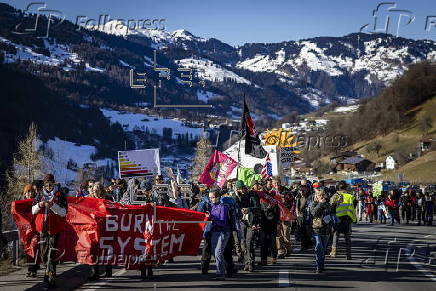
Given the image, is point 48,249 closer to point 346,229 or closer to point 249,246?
point 249,246

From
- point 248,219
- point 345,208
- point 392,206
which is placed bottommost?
point 392,206

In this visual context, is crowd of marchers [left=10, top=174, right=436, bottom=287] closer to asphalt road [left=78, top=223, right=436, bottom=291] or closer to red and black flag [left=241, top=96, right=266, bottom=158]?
asphalt road [left=78, top=223, right=436, bottom=291]

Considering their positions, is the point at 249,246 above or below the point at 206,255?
above

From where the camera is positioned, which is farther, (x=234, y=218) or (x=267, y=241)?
(x=267, y=241)

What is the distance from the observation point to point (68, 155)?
6511 inches

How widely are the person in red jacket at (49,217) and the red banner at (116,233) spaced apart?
0.48 metres

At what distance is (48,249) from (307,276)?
5.32m

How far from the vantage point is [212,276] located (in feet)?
42.4

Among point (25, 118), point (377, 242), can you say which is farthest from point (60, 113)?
point (377, 242)

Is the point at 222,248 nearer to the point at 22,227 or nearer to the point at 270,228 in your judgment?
the point at 270,228

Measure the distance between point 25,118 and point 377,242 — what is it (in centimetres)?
13364

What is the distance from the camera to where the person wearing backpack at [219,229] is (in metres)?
12.4

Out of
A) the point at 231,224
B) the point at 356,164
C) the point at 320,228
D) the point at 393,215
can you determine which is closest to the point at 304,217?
the point at 320,228

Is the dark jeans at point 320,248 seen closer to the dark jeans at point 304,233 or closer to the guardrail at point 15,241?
the dark jeans at point 304,233
